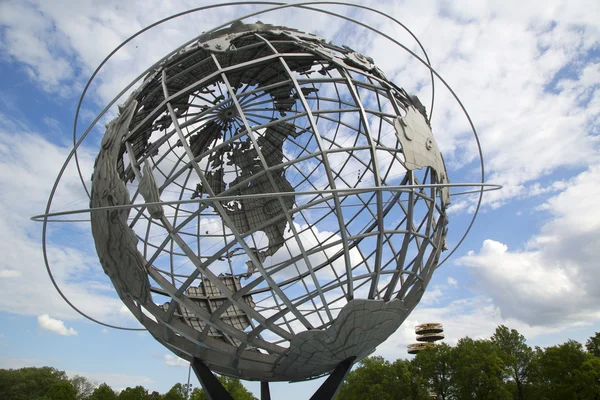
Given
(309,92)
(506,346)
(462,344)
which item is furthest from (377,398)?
(309,92)

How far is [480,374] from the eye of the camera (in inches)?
1106

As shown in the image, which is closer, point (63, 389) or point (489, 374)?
point (489, 374)

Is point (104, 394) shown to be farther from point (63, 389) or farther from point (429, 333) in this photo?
point (429, 333)

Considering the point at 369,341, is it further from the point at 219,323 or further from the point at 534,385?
the point at 534,385

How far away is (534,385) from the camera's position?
2844 cm

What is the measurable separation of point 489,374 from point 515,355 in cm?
507

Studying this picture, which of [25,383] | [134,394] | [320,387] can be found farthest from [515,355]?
[25,383]

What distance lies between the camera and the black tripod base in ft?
40.6

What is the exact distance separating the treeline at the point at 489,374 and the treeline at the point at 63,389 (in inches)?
551

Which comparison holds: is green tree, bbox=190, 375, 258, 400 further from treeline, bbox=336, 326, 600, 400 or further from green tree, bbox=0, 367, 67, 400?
green tree, bbox=0, 367, 67, 400

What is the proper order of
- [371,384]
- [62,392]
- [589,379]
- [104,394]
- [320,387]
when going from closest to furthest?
[320,387] < [589,379] < [371,384] < [62,392] < [104,394]

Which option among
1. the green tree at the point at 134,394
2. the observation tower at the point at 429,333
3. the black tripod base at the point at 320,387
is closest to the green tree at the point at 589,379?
the black tripod base at the point at 320,387

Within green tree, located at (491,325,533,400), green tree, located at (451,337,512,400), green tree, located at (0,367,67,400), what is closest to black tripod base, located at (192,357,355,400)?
green tree, located at (451,337,512,400)

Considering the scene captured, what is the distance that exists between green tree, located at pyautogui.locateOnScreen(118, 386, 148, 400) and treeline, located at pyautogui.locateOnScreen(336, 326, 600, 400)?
19962 millimetres
